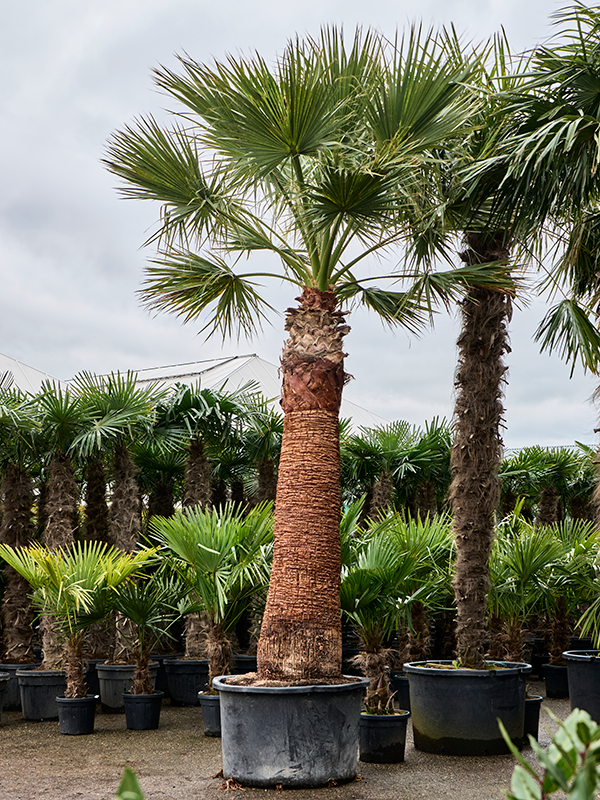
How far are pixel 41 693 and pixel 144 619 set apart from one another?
81.5 inches

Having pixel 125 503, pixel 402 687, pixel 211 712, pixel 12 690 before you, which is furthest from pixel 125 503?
pixel 402 687

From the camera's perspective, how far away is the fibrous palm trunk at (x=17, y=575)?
34.3 ft

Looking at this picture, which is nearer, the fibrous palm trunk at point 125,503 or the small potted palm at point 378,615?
the small potted palm at point 378,615

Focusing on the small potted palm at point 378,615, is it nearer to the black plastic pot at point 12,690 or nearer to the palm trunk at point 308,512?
the palm trunk at point 308,512

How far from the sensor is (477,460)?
7012 mm

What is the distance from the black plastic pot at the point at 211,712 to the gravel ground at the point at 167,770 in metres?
0.12

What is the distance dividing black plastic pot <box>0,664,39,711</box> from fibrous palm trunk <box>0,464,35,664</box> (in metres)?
0.30

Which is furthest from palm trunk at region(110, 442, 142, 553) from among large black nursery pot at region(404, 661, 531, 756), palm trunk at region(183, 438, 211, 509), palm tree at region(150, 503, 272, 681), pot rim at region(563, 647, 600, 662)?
pot rim at region(563, 647, 600, 662)

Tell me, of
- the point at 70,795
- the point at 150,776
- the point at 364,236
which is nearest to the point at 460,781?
the point at 150,776

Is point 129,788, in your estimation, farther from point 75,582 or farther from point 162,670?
point 162,670

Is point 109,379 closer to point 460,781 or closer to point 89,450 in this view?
point 89,450

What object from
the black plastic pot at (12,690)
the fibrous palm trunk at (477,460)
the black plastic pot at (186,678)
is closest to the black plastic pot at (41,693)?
the black plastic pot at (12,690)

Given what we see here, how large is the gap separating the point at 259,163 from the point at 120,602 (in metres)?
4.56

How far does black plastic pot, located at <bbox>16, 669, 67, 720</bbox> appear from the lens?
9242 millimetres
